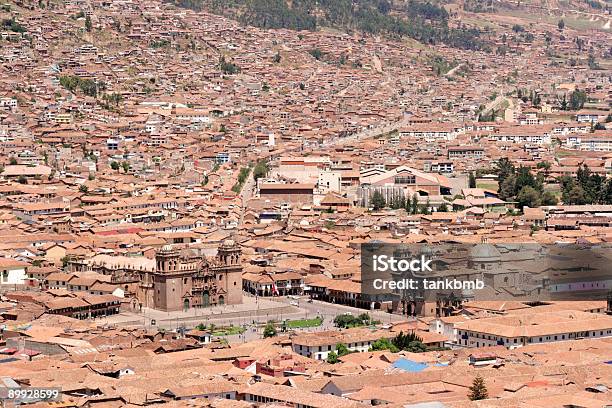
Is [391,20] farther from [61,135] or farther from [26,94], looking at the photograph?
[61,135]

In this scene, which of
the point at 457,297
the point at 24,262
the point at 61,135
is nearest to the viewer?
the point at 457,297

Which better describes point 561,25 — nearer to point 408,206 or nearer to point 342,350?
point 408,206

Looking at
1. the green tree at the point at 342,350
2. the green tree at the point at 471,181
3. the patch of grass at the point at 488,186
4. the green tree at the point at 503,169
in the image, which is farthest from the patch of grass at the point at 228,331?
the patch of grass at the point at 488,186

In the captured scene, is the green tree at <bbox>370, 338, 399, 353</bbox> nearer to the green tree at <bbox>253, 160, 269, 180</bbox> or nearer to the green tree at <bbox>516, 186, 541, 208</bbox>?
the green tree at <bbox>516, 186, 541, 208</bbox>

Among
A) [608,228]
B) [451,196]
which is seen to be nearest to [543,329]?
[608,228]

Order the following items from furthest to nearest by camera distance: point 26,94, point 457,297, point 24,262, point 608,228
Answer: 1. point 26,94
2. point 608,228
3. point 24,262
4. point 457,297

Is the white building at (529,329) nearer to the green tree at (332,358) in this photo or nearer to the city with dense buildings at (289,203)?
the city with dense buildings at (289,203)
